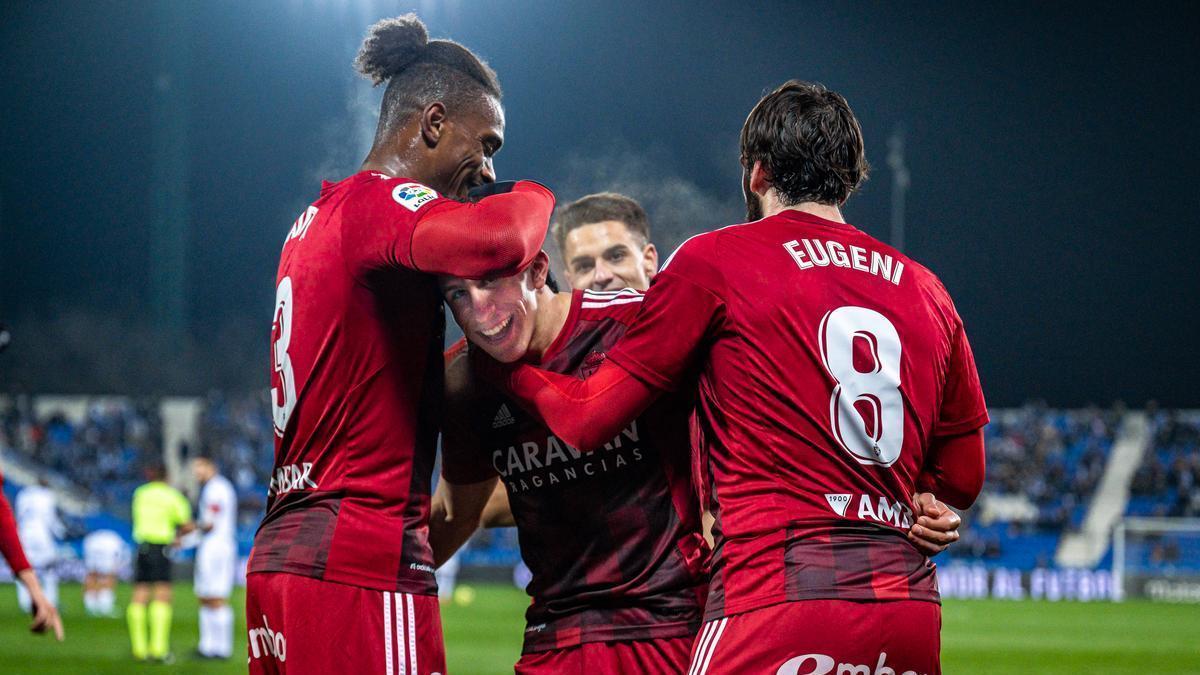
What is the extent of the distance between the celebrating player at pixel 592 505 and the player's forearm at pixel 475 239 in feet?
0.92

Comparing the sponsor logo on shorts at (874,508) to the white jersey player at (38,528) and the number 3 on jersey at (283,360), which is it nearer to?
the number 3 on jersey at (283,360)

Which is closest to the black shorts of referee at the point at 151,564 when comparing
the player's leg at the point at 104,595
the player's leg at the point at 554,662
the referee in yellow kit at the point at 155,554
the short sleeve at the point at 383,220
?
the referee in yellow kit at the point at 155,554

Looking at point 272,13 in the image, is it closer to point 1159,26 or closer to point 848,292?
point 1159,26

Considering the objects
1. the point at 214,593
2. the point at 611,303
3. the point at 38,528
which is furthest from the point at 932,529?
the point at 38,528

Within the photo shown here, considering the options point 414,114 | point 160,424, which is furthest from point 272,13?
point 414,114

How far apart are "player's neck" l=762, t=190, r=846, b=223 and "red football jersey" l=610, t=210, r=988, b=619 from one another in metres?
0.04

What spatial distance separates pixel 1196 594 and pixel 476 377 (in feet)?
87.6

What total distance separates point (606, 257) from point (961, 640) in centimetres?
1421

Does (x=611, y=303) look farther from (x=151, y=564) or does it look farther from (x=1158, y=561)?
(x=1158, y=561)

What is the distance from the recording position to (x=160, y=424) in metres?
34.5

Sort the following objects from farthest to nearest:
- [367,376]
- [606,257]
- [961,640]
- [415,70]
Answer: [961,640] → [606,257] → [415,70] → [367,376]

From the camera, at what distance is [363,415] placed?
3.26m

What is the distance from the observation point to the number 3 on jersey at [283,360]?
3.38 m

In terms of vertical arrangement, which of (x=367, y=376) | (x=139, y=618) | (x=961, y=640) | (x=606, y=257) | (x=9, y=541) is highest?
(x=606, y=257)
